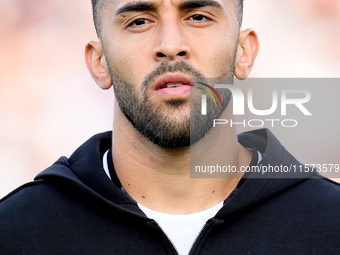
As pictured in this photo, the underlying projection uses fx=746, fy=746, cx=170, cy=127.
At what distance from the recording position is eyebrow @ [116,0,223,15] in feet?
16.9

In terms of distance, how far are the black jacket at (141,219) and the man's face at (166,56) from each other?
0.53 metres

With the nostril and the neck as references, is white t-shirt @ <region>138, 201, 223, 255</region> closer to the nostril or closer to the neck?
the neck

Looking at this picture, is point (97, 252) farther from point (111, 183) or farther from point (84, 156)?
point (84, 156)

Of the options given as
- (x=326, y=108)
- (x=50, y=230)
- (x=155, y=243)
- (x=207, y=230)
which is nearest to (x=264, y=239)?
(x=207, y=230)

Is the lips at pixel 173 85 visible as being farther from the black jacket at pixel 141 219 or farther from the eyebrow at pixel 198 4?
the black jacket at pixel 141 219

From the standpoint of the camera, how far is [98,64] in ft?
18.7

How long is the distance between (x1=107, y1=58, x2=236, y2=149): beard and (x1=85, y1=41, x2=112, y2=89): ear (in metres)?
0.28

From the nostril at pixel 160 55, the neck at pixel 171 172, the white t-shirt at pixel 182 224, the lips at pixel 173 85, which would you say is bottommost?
the white t-shirt at pixel 182 224

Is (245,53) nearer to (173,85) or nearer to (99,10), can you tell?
(173,85)

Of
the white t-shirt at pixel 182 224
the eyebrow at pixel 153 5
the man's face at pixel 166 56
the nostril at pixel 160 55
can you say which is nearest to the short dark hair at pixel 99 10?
the man's face at pixel 166 56

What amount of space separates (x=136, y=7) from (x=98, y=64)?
680 mm

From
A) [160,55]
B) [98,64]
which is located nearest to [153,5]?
[160,55]

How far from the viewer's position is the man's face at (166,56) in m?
4.90

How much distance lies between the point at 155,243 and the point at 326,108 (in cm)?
575
